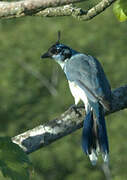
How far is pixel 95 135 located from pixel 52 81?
10.7m

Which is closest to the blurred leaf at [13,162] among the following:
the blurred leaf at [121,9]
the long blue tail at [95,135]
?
the blurred leaf at [121,9]

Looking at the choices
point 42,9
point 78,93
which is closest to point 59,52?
point 78,93

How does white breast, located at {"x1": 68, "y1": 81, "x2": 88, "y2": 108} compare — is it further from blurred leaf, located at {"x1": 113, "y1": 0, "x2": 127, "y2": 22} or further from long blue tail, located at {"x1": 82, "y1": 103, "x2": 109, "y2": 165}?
blurred leaf, located at {"x1": 113, "y1": 0, "x2": 127, "y2": 22}

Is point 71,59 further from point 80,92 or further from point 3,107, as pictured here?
point 3,107

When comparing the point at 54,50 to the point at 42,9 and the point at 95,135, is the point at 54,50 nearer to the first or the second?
the point at 95,135

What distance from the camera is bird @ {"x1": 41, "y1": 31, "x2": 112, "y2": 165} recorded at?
4.70 m

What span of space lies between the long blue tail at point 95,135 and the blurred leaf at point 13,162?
1.63 m

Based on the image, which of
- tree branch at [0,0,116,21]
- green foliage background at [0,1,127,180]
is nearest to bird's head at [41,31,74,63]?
tree branch at [0,0,116,21]

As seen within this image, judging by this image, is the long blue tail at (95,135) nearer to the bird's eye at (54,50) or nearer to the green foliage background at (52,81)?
the bird's eye at (54,50)

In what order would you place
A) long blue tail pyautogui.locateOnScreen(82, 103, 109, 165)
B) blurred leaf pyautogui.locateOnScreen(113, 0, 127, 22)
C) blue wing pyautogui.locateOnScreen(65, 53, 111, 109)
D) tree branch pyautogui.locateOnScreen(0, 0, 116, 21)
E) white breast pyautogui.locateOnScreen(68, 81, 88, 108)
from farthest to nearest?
white breast pyautogui.locateOnScreen(68, 81, 88, 108), blue wing pyautogui.locateOnScreen(65, 53, 111, 109), long blue tail pyautogui.locateOnScreen(82, 103, 109, 165), blurred leaf pyautogui.locateOnScreen(113, 0, 127, 22), tree branch pyautogui.locateOnScreen(0, 0, 116, 21)

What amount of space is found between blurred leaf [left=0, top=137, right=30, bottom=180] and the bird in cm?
165

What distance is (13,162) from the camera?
2951 millimetres

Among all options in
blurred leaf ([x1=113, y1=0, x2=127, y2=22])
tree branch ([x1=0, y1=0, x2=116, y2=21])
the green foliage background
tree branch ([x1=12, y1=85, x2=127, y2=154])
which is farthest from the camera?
the green foliage background

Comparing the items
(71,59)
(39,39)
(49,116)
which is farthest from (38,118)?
(71,59)
